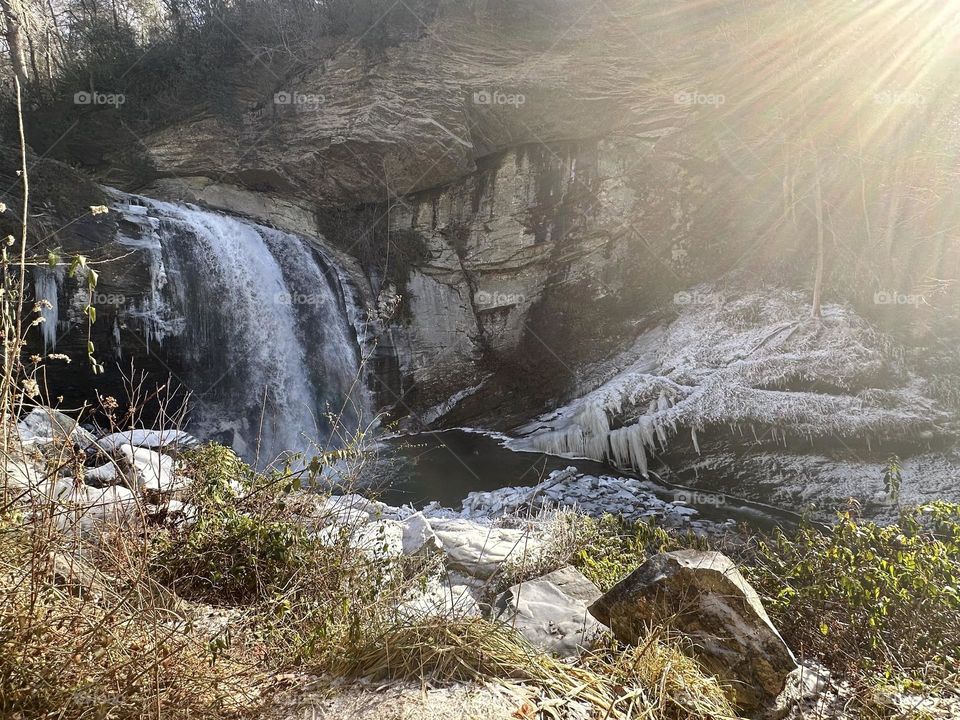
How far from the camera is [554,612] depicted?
246cm

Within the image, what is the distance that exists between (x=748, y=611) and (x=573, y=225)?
1084 cm

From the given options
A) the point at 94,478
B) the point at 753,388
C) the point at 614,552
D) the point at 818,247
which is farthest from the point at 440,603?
the point at 818,247

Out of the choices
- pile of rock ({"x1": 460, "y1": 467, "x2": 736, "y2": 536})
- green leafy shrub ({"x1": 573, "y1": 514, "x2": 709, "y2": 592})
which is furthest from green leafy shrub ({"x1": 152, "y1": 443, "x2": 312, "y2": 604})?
pile of rock ({"x1": 460, "y1": 467, "x2": 736, "y2": 536})

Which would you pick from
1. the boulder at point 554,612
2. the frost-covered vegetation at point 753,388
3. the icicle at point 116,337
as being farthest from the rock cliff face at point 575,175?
the boulder at point 554,612

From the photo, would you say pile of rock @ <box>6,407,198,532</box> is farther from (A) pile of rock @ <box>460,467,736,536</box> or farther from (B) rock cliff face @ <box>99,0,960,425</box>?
(B) rock cliff face @ <box>99,0,960,425</box>

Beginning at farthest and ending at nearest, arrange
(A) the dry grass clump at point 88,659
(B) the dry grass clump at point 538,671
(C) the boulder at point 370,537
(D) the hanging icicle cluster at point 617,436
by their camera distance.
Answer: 1. (D) the hanging icicle cluster at point 617,436
2. (C) the boulder at point 370,537
3. (B) the dry grass clump at point 538,671
4. (A) the dry grass clump at point 88,659

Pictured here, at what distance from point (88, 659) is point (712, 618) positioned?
2114 mm

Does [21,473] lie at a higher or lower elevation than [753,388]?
higher

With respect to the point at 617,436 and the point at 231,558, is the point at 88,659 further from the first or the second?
the point at 617,436

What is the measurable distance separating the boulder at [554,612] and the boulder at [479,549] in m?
0.59

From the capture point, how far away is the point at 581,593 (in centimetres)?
280

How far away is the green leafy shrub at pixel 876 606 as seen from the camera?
260 cm

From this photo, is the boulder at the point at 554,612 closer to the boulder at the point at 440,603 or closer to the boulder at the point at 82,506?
the boulder at the point at 440,603

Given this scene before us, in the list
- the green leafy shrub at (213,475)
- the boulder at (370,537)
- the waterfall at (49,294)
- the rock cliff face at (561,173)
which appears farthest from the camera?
the rock cliff face at (561,173)
